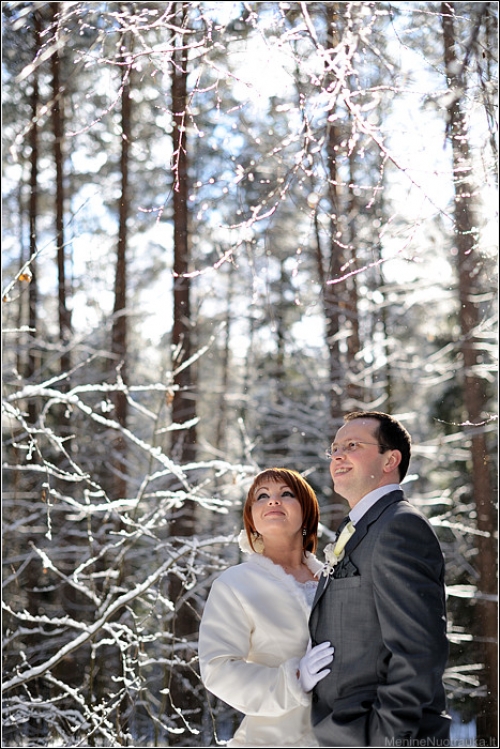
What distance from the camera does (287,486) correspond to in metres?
2.62

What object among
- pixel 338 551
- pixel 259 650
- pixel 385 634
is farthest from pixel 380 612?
pixel 259 650

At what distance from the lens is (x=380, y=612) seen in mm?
1974

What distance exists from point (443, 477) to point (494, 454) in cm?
100

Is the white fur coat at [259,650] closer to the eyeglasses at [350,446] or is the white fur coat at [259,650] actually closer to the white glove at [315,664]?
the white glove at [315,664]

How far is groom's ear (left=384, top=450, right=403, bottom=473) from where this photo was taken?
2.31 metres

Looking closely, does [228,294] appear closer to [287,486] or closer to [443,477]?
[443,477]

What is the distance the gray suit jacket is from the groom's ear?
0.36 feet

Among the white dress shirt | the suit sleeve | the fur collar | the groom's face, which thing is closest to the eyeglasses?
the groom's face

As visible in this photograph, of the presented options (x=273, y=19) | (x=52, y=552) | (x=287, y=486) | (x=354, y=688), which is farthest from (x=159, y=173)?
(x=354, y=688)

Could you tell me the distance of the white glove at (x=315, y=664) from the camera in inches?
84.1

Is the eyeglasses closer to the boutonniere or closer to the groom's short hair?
the groom's short hair

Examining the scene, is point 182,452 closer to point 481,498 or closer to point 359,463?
point 481,498

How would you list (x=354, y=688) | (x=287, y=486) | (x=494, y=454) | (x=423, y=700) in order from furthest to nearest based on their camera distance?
1. (x=494, y=454)
2. (x=287, y=486)
3. (x=354, y=688)
4. (x=423, y=700)

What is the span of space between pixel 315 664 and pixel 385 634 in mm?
294
